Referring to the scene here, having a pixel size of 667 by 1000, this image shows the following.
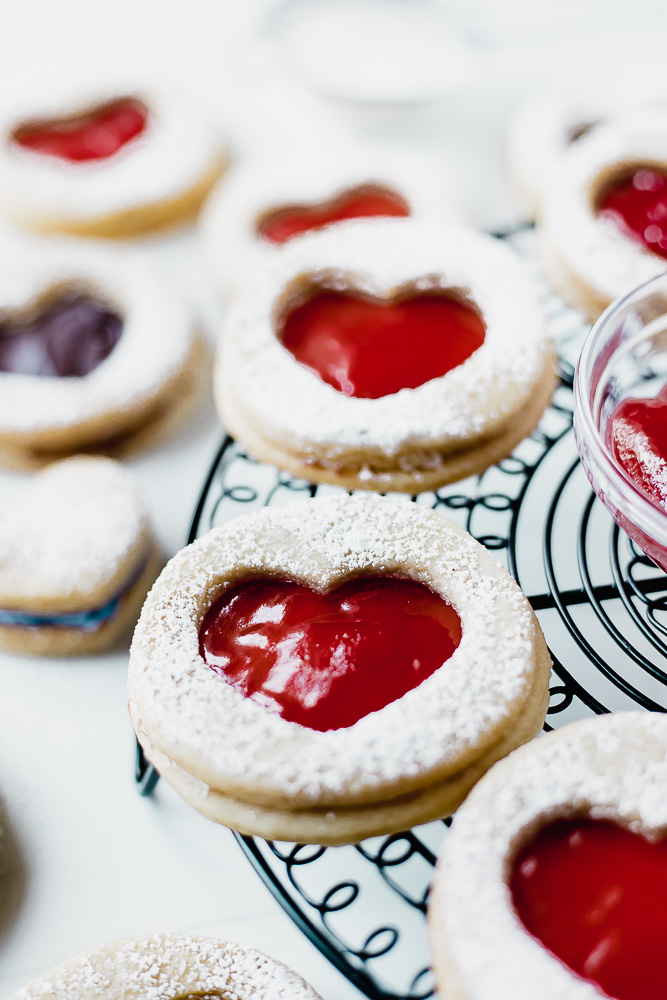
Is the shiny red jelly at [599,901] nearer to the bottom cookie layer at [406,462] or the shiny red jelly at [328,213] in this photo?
the bottom cookie layer at [406,462]

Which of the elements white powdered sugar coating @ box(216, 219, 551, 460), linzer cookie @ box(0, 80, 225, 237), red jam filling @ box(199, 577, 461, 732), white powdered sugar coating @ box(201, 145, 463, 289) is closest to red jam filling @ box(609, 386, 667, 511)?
white powdered sugar coating @ box(216, 219, 551, 460)

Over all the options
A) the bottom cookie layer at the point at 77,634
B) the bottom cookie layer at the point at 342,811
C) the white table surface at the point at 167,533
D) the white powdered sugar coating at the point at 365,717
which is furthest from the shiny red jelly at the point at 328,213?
the bottom cookie layer at the point at 342,811

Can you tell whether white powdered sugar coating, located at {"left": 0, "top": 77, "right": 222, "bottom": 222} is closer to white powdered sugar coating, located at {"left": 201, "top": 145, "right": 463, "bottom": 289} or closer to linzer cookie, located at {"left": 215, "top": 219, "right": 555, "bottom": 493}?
white powdered sugar coating, located at {"left": 201, "top": 145, "right": 463, "bottom": 289}

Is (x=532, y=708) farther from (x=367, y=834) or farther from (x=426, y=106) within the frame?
(x=426, y=106)

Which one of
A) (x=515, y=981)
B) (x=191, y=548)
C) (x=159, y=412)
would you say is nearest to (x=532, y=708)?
(x=515, y=981)

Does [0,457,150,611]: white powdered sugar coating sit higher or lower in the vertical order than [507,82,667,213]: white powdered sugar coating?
lower

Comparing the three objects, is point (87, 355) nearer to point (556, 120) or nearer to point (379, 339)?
point (379, 339)
